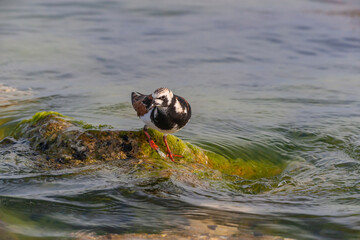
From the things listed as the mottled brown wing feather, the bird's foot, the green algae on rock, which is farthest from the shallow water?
the mottled brown wing feather

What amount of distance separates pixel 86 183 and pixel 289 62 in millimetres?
8153

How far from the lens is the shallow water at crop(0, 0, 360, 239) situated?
198 inches

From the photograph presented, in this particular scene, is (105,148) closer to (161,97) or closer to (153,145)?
(153,145)

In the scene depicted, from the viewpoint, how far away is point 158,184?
18.4 feet

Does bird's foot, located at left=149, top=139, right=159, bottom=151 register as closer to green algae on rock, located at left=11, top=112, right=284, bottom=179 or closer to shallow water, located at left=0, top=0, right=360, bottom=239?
→ green algae on rock, located at left=11, top=112, right=284, bottom=179

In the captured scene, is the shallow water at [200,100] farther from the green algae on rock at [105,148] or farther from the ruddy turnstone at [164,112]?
the ruddy turnstone at [164,112]

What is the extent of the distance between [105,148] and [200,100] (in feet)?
12.8

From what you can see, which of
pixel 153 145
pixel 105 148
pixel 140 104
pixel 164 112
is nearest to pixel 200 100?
pixel 140 104

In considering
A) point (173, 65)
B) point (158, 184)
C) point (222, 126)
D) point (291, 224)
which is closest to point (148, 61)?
point (173, 65)

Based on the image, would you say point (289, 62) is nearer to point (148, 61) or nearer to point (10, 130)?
point (148, 61)

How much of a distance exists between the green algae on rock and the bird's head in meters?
0.65

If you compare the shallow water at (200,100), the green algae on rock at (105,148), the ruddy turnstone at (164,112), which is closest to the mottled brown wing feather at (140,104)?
the ruddy turnstone at (164,112)

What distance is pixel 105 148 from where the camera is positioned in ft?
19.6

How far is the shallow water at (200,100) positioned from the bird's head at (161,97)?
2.93ft
